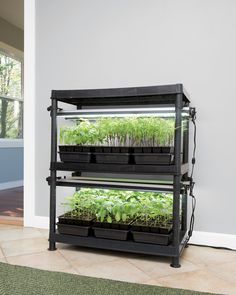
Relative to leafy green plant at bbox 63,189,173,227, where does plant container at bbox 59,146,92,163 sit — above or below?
above

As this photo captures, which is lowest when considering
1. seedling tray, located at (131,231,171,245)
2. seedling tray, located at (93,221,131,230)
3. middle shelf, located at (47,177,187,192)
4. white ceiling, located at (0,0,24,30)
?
seedling tray, located at (131,231,171,245)

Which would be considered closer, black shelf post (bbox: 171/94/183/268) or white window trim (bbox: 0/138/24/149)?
black shelf post (bbox: 171/94/183/268)

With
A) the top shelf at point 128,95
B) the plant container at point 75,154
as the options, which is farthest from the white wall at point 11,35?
the plant container at point 75,154

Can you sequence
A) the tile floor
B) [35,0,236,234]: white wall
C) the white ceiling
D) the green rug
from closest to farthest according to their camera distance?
the green rug
the tile floor
[35,0,236,234]: white wall
the white ceiling

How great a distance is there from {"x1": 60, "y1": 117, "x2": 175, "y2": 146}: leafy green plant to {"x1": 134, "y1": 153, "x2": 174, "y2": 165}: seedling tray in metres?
0.08

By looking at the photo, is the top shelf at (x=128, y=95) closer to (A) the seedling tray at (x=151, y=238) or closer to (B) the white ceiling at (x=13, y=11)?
(A) the seedling tray at (x=151, y=238)

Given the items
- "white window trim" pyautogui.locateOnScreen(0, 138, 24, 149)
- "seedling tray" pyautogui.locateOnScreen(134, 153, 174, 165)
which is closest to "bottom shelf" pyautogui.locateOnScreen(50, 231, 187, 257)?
"seedling tray" pyautogui.locateOnScreen(134, 153, 174, 165)

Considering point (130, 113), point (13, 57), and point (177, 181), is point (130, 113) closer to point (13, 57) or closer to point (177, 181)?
point (177, 181)

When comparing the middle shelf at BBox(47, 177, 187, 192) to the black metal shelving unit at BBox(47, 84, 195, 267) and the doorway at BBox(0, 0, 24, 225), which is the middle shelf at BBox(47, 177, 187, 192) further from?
the doorway at BBox(0, 0, 24, 225)

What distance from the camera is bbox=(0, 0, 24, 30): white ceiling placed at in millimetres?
4379

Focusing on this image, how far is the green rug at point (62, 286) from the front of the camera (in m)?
1.41

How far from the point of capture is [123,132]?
1.93m

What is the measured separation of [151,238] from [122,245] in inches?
7.2

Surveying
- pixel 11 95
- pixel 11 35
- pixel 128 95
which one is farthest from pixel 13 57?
pixel 128 95
